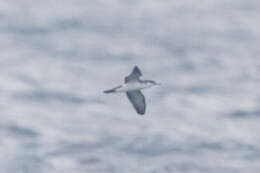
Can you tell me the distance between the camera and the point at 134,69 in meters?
65.2

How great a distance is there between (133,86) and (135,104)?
3.96 meters

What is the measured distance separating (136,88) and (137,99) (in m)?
3.16

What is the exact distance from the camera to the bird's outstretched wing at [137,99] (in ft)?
227

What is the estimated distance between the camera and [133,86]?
Answer: 67.2m

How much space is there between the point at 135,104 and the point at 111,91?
5921mm

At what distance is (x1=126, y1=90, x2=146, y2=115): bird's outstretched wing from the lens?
69.2 metres

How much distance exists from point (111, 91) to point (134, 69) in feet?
17.1

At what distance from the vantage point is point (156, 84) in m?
66.3

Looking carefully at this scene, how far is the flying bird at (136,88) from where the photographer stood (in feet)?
216

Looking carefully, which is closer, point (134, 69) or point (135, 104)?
point (134, 69)

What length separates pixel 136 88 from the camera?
67.8 meters

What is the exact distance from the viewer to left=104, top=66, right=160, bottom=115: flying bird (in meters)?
65.7
